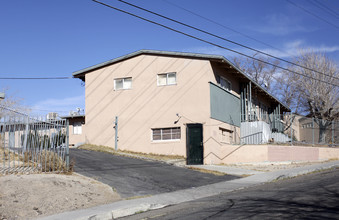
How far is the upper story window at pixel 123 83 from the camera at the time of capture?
82.5 ft

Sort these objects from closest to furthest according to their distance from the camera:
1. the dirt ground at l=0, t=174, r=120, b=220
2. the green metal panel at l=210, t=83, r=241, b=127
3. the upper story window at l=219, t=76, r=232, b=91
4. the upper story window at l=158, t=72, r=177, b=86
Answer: the dirt ground at l=0, t=174, r=120, b=220, the green metal panel at l=210, t=83, r=241, b=127, the upper story window at l=158, t=72, r=177, b=86, the upper story window at l=219, t=76, r=232, b=91

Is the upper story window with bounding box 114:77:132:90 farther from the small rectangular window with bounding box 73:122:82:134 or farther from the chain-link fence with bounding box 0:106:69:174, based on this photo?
the chain-link fence with bounding box 0:106:69:174

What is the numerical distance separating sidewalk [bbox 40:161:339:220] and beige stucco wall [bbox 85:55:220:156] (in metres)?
6.99

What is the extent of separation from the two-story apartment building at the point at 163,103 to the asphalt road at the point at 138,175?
380 centimetres

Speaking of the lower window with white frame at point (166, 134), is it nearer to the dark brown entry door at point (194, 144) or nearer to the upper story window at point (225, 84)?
the dark brown entry door at point (194, 144)

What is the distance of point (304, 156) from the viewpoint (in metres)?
23.7

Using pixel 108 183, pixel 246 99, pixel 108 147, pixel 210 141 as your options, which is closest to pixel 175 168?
pixel 210 141

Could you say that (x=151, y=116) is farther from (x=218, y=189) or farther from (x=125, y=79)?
(x=218, y=189)

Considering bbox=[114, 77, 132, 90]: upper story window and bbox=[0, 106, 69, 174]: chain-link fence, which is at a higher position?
bbox=[114, 77, 132, 90]: upper story window

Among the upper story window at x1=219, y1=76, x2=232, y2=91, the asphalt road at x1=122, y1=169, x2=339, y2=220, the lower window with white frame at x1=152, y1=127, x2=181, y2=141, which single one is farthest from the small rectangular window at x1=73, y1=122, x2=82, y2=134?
the asphalt road at x1=122, y1=169, x2=339, y2=220

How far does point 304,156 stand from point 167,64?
1009 cm

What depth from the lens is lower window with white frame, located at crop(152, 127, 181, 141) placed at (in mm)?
23359

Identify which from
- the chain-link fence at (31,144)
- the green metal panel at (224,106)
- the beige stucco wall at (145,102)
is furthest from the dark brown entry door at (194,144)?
the chain-link fence at (31,144)

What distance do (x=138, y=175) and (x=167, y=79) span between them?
962 centimetres
